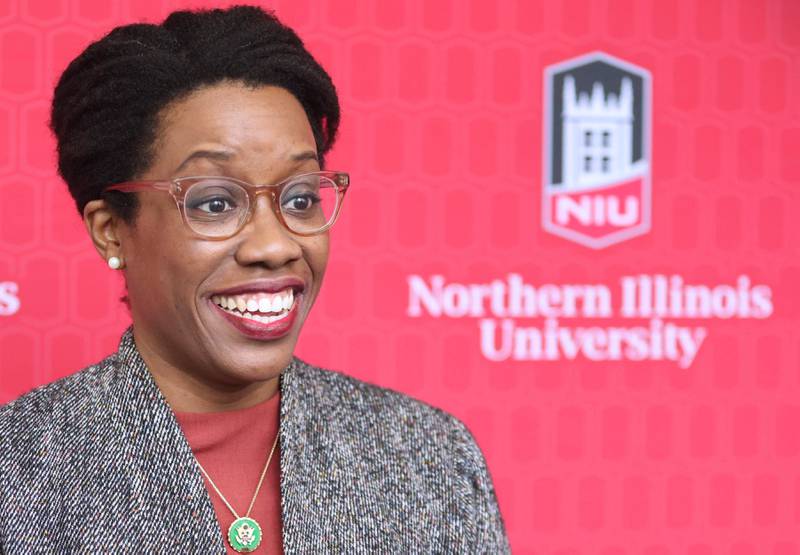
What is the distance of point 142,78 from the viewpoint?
3.51 feet

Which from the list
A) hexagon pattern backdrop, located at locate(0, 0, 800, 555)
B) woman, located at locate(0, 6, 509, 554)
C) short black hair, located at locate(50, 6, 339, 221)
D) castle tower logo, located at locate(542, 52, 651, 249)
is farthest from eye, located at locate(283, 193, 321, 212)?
castle tower logo, located at locate(542, 52, 651, 249)

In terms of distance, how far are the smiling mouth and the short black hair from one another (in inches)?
5.6

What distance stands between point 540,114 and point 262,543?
1.03m

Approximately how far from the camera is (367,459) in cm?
118

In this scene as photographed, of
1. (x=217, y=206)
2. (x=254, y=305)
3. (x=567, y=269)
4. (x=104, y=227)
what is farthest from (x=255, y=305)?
(x=567, y=269)

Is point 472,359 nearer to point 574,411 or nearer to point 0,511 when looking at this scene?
point 574,411

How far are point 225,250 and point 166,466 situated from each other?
24 centimetres

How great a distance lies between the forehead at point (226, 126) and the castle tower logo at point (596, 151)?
2.76 ft

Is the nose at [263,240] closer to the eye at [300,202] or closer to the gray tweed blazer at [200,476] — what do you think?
the eye at [300,202]

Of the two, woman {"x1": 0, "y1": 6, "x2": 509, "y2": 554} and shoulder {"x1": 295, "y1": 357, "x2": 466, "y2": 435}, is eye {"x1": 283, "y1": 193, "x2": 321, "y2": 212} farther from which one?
shoulder {"x1": 295, "y1": 357, "x2": 466, "y2": 435}

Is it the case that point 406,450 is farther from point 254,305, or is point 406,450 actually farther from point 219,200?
point 219,200

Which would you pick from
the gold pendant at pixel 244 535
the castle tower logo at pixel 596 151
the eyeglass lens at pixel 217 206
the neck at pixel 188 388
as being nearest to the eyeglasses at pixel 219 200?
the eyeglass lens at pixel 217 206

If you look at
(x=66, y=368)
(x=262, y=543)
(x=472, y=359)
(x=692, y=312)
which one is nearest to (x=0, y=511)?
(x=262, y=543)

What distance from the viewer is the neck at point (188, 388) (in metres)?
1.11
